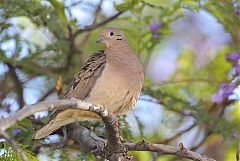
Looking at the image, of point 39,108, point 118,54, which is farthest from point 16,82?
point 39,108

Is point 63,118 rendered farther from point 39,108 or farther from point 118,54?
point 39,108

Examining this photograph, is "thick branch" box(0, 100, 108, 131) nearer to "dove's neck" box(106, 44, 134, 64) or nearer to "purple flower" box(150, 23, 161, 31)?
"dove's neck" box(106, 44, 134, 64)

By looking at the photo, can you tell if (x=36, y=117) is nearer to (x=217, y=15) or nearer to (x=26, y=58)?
(x=26, y=58)

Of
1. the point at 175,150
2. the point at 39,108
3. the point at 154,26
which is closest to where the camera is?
the point at 39,108

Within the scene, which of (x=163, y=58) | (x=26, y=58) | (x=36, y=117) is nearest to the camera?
(x=36, y=117)

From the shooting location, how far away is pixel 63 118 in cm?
397

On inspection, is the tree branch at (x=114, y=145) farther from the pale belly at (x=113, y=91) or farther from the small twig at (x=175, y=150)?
the pale belly at (x=113, y=91)

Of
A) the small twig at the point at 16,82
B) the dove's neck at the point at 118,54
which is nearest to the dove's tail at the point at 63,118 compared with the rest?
the dove's neck at the point at 118,54

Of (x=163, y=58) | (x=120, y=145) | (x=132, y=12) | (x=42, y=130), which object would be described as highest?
(x=132, y=12)

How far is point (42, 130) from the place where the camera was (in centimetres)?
389

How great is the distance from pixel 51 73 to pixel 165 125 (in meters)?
1.05

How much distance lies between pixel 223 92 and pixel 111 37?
0.93 m

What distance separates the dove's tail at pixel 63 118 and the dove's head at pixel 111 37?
24.0 inches

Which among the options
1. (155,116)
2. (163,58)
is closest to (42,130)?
(155,116)
